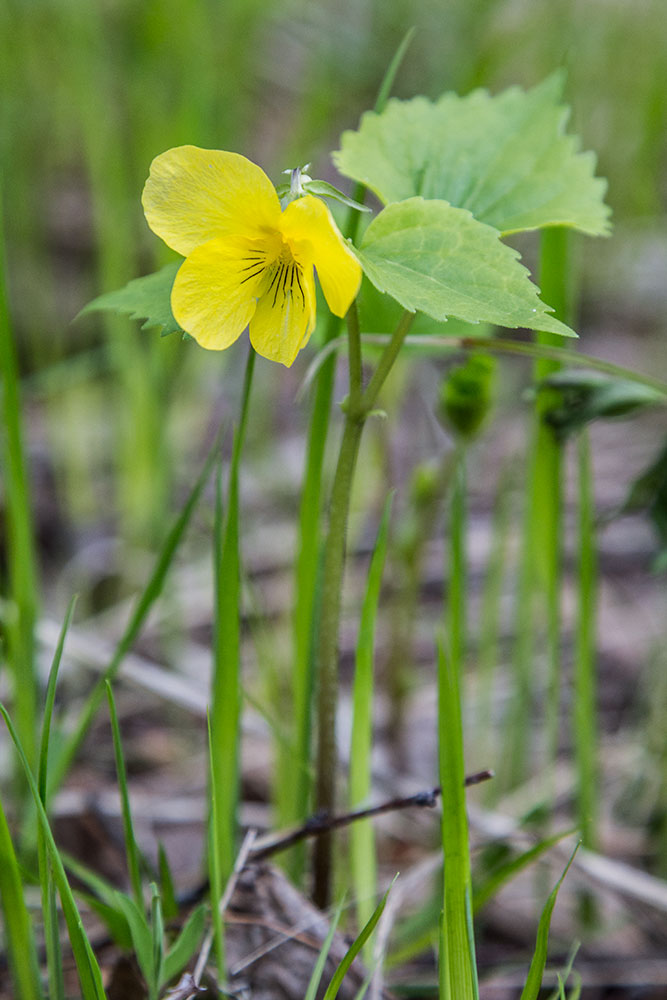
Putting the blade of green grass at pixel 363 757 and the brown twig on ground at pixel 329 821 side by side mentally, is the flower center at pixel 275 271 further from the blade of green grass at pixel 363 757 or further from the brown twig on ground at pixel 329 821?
the brown twig on ground at pixel 329 821

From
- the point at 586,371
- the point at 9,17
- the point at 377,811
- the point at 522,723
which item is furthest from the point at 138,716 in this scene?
the point at 9,17

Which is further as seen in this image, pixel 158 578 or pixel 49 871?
pixel 158 578

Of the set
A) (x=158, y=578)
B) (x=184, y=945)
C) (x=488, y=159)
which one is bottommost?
(x=184, y=945)

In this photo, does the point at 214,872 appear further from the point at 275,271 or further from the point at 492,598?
the point at 492,598

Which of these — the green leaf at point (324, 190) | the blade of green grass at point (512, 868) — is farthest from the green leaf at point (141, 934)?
the green leaf at point (324, 190)

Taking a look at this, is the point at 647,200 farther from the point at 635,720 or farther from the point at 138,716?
the point at 138,716

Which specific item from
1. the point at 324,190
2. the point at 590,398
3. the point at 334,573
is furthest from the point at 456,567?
the point at 324,190
